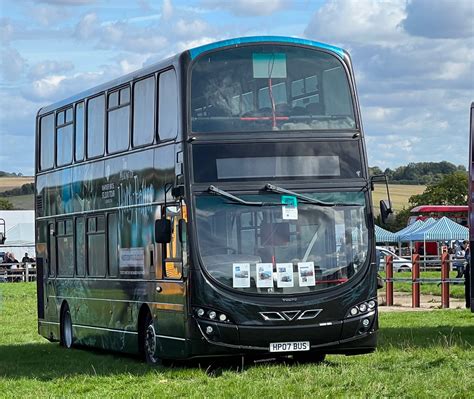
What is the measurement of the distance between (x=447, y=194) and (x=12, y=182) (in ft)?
150

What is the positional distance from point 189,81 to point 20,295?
31211 millimetres

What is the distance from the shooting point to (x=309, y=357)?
19141mm

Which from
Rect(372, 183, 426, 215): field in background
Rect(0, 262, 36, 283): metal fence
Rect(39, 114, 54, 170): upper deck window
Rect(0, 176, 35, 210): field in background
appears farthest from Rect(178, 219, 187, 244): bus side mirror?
Rect(0, 176, 35, 210): field in background

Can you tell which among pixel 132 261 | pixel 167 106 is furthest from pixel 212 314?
pixel 132 261

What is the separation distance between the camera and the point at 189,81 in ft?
58.2

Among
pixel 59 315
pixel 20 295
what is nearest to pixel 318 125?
pixel 59 315

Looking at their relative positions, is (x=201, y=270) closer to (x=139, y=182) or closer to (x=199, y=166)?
(x=199, y=166)

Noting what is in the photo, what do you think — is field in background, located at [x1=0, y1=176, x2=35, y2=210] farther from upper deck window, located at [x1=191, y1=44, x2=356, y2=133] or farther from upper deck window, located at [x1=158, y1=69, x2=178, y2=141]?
upper deck window, located at [x1=191, y1=44, x2=356, y2=133]

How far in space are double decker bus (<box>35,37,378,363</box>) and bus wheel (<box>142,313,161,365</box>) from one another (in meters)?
0.07

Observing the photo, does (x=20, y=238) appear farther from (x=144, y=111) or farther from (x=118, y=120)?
(x=144, y=111)

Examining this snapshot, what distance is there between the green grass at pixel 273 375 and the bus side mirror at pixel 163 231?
1.70 metres

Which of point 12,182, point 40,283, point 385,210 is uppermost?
point 12,182

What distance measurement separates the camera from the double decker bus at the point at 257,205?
1730cm

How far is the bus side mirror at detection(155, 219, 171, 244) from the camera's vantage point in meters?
17.9
